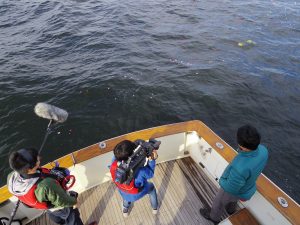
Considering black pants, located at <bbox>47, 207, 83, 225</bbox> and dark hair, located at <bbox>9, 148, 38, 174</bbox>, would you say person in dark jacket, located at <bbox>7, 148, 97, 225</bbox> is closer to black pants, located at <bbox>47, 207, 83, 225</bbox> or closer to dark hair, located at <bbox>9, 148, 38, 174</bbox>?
dark hair, located at <bbox>9, 148, 38, 174</bbox>

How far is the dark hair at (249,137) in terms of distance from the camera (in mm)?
3262

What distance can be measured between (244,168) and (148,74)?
318 inches

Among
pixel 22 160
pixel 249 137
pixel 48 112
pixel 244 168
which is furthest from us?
pixel 48 112

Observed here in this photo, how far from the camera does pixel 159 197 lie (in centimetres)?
508

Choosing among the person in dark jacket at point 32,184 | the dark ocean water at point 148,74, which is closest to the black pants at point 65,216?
the person in dark jacket at point 32,184

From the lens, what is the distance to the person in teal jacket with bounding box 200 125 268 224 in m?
3.30

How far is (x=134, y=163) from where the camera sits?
3.35 m

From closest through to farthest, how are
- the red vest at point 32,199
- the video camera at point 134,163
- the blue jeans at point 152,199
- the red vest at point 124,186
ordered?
the red vest at point 32,199 < the video camera at point 134,163 < the red vest at point 124,186 < the blue jeans at point 152,199

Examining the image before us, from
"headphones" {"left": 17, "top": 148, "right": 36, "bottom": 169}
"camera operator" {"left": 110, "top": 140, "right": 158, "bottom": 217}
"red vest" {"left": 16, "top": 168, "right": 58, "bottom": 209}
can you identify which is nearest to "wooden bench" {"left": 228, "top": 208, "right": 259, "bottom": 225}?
"camera operator" {"left": 110, "top": 140, "right": 158, "bottom": 217}

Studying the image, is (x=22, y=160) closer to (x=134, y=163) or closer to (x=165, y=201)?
(x=134, y=163)

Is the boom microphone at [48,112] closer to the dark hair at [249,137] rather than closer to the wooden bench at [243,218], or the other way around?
the dark hair at [249,137]

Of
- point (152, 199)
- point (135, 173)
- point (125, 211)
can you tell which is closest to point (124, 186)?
point (135, 173)

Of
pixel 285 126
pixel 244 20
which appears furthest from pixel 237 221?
pixel 244 20

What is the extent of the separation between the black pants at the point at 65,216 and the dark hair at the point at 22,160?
1.03 m
